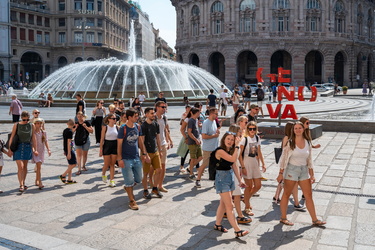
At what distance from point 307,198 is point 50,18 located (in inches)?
2756

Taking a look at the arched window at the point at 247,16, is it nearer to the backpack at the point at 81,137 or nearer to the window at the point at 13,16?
the window at the point at 13,16

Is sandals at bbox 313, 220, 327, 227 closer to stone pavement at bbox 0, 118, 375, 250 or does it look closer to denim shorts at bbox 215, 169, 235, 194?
stone pavement at bbox 0, 118, 375, 250

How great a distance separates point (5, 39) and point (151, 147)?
6108 cm

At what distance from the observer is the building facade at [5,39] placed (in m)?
60.9

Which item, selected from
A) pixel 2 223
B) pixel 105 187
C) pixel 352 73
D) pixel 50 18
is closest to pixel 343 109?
pixel 105 187

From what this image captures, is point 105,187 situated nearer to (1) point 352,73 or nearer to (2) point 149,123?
(2) point 149,123

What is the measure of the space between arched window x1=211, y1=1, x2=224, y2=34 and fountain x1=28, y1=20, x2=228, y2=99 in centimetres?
2605

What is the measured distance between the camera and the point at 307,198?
20.5 ft

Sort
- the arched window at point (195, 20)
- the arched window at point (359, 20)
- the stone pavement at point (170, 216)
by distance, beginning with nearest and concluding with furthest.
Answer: the stone pavement at point (170, 216) < the arched window at point (195, 20) < the arched window at point (359, 20)

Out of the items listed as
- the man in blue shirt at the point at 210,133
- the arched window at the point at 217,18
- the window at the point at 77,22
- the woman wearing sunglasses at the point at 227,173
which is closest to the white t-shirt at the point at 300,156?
the woman wearing sunglasses at the point at 227,173

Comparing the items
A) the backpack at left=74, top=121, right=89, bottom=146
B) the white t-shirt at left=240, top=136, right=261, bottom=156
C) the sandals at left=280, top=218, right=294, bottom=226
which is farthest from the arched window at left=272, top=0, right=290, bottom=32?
the sandals at left=280, top=218, right=294, bottom=226

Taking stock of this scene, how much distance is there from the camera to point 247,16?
177 feet

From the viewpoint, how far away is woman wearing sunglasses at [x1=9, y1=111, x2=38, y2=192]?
27.1 ft

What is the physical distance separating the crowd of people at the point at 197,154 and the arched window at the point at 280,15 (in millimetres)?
46538
